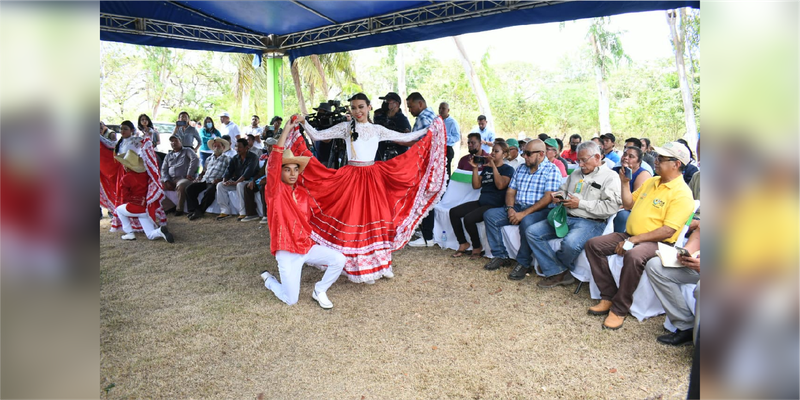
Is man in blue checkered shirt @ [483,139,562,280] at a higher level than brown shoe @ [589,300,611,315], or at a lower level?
higher

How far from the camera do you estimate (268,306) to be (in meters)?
4.29

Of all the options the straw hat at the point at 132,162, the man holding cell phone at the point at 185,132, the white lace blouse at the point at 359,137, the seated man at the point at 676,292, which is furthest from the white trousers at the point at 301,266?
the man holding cell phone at the point at 185,132

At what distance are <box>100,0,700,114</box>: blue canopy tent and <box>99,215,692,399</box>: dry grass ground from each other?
147 inches

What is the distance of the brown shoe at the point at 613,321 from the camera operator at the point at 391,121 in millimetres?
3098

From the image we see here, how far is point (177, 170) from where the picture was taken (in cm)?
902

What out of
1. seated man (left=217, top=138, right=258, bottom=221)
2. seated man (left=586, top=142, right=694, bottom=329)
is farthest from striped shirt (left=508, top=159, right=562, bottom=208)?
seated man (left=217, top=138, right=258, bottom=221)

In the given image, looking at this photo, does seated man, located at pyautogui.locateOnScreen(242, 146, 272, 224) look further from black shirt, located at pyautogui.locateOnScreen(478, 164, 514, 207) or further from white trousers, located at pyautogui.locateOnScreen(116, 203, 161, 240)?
black shirt, located at pyautogui.locateOnScreen(478, 164, 514, 207)

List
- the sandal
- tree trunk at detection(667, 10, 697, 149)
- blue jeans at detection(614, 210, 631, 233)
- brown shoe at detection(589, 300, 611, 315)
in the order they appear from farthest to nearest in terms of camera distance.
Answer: tree trunk at detection(667, 10, 697, 149) → the sandal → blue jeans at detection(614, 210, 631, 233) → brown shoe at detection(589, 300, 611, 315)

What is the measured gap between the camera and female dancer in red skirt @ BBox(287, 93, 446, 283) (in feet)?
15.6

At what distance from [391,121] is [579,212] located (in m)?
2.64

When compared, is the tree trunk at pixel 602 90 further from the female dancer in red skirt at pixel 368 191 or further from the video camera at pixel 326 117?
the video camera at pixel 326 117
